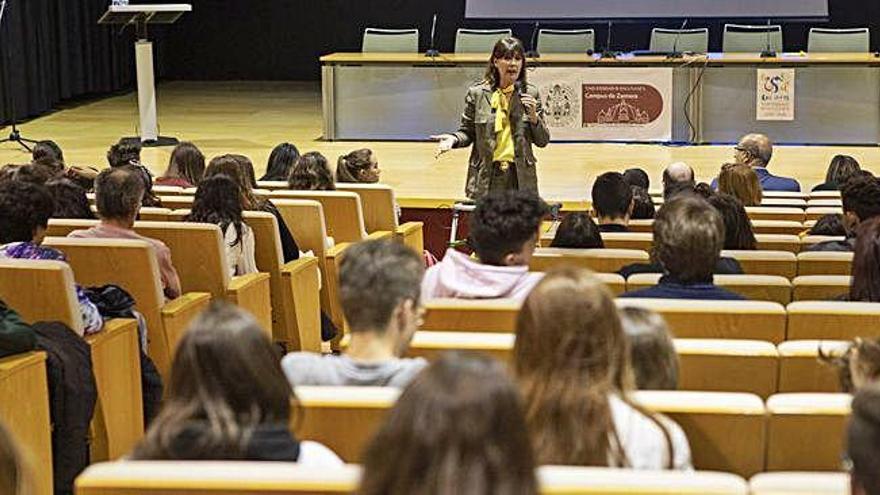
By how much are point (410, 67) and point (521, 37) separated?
158 inches

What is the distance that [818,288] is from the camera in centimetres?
412

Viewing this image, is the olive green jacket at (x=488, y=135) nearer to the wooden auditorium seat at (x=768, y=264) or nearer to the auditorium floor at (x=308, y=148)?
the auditorium floor at (x=308, y=148)

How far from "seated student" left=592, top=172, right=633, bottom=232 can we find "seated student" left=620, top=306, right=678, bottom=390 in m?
2.84

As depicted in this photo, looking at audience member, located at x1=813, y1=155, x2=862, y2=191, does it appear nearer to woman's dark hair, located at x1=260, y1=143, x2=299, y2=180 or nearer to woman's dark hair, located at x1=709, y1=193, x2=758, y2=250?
woman's dark hair, located at x1=709, y1=193, x2=758, y2=250

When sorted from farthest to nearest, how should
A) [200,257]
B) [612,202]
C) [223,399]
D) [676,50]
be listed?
[676,50]
[612,202]
[200,257]
[223,399]

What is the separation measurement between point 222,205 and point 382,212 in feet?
4.88

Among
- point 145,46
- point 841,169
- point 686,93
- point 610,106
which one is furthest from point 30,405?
point 686,93

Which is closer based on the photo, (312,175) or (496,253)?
(496,253)

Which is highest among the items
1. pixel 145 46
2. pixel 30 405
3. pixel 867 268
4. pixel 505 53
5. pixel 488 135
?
pixel 145 46

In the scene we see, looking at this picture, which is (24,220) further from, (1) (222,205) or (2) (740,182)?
(2) (740,182)

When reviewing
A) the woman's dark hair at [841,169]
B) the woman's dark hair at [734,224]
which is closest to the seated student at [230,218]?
the woman's dark hair at [734,224]

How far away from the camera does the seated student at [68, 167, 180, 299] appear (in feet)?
15.6

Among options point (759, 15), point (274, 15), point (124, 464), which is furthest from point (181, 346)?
point (274, 15)

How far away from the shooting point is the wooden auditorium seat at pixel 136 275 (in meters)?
4.48
